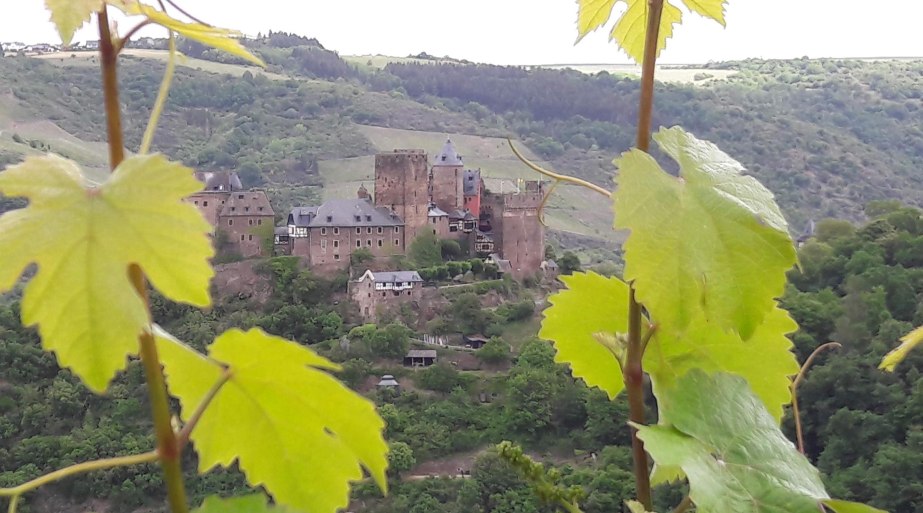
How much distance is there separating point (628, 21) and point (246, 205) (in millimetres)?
15753

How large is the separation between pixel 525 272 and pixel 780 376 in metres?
15.9

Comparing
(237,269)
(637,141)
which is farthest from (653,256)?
(237,269)

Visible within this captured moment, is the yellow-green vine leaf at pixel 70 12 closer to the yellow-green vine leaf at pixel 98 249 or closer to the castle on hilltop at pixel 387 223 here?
the yellow-green vine leaf at pixel 98 249

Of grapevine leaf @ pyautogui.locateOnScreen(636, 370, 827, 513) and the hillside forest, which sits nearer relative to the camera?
grapevine leaf @ pyautogui.locateOnScreen(636, 370, 827, 513)

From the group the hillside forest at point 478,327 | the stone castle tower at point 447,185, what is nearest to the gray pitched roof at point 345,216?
the hillside forest at point 478,327

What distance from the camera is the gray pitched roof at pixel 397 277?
1538 centimetres

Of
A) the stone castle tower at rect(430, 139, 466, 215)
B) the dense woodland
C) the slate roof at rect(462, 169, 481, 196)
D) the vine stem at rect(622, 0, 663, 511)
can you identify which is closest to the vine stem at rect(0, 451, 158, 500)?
the vine stem at rect(622, 0, 663, 511)

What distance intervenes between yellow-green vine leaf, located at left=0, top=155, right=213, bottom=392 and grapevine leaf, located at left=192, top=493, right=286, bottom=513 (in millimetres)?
59

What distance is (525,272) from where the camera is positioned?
16.5 meters

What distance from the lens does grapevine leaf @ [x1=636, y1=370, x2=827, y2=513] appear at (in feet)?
1.25

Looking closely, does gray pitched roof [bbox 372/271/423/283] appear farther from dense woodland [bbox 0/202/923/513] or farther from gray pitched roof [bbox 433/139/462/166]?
gray pitched roof [bbox 433/139/462/166]

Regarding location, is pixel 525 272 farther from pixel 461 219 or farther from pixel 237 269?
pixel 237 269

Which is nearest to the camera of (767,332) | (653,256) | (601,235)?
(653,256)

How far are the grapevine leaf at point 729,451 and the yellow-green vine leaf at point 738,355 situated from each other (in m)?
0.04
